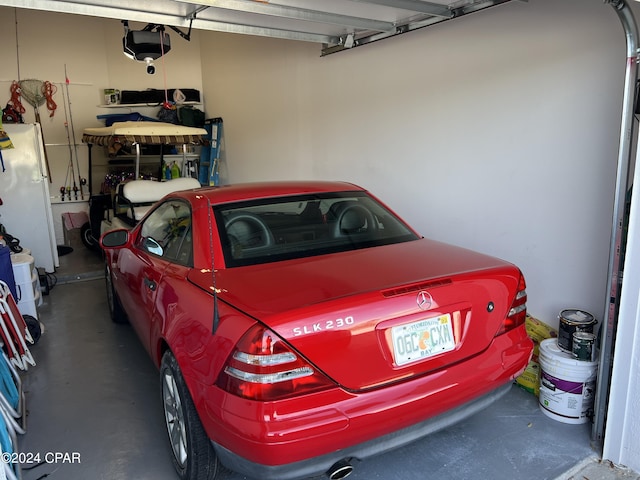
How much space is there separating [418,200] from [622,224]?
1.98 meters

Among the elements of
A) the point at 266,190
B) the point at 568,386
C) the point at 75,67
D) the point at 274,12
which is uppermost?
the point at 75,67

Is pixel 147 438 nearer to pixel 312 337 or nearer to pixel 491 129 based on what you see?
pixel 312 337

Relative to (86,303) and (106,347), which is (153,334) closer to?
(106,347)

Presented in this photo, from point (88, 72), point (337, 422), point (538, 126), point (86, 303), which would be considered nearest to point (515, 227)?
point (538, 126)

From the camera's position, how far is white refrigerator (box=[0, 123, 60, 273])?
18.8 ft

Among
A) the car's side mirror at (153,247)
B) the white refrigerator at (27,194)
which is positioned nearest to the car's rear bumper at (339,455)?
the car's side mirror at (153,247)

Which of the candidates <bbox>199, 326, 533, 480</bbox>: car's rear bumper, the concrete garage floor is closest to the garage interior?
the concrete garage floor

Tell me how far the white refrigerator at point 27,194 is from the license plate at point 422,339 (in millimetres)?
5534

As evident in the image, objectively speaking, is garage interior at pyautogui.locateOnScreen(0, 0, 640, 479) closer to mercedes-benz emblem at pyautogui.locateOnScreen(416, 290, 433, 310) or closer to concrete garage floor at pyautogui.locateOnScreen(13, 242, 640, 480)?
concrete garage floor at pyautogui.locateOnScreen(13, 242, 640, 480)

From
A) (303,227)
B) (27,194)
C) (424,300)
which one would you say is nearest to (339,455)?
(424,300)

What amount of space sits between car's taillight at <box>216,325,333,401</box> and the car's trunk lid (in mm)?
41

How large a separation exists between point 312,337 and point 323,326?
5 cm

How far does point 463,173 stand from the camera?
3.74 metres

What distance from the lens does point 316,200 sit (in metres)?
2.77
